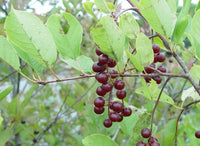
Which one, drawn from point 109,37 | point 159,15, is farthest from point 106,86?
point 159,15

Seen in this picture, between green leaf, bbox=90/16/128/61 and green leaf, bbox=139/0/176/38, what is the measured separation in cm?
10

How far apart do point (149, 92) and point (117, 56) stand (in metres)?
0.21

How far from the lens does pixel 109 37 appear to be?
0.65 metres

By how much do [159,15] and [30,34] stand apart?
0.38 metres

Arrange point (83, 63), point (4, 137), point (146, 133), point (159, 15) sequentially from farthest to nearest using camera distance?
point (4, 137), point (83, 63), point (146, 133), point (159, 15)

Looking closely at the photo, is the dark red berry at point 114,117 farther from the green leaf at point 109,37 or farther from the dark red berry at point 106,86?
the green leaf at point 109,37

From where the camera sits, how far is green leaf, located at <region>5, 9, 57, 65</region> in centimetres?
63

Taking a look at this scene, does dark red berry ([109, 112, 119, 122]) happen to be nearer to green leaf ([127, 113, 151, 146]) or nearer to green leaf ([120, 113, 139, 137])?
green leaf ([127, 113, 151, 146])

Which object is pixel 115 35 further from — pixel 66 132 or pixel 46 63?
pixel 66 132

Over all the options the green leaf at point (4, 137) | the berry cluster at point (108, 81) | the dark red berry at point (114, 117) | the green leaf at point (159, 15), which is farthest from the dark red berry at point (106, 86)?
the green leaf at point (4, 137)

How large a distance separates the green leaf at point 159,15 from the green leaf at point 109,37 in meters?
0.10

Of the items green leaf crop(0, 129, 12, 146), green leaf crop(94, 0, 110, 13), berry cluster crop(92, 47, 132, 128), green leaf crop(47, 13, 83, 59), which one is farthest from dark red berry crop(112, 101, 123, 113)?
green leaf crop(0, 129, 12, 146)

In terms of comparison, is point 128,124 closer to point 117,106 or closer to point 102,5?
point 117,106

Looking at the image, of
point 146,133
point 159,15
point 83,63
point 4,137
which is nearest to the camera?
point 159,15
